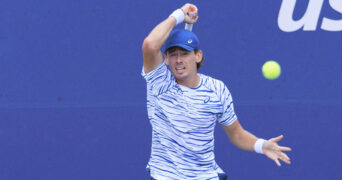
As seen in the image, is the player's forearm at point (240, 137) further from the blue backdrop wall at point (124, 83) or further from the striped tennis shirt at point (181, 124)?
the blue backdrop wall at point (124, 83)

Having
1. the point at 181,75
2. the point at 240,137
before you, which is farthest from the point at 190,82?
the point at 240,137

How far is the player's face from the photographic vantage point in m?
3.12

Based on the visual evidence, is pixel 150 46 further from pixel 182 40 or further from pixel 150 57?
pixel 182 40

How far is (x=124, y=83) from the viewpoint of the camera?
4.27 meters

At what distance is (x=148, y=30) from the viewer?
4223 mm

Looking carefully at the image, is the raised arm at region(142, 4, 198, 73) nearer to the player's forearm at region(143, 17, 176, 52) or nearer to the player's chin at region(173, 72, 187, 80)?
the player's forearm at region(143, 17, 176, 52)

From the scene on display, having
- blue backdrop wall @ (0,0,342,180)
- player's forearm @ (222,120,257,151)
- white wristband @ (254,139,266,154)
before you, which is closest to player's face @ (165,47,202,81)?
player's forearm @ (222,120,257,151)

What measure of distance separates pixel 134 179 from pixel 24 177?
76cm

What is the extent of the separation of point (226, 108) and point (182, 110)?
0.85 ft

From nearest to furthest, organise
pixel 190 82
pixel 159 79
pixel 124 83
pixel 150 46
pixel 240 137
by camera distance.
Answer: pixel 150 46
pixel 159 79
pixel 190 82
pixel 240 137
pixel 124 83

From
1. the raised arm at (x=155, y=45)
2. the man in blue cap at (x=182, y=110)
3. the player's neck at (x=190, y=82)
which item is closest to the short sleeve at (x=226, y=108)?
the man in blue cap at (x=182, y=110)

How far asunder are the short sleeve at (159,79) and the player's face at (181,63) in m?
0.05

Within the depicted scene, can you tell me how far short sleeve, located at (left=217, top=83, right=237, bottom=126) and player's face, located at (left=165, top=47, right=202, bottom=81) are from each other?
175 millimetres

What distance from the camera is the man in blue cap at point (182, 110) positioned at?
10.1 feet
